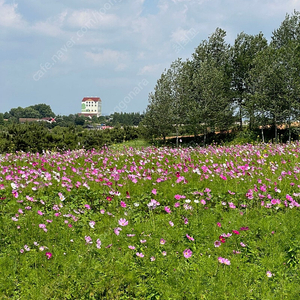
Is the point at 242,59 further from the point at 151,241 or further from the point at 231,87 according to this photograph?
the point at 151,241

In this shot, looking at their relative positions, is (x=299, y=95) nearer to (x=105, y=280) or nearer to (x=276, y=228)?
(x=276, y=228)

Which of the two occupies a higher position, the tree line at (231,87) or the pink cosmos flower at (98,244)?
the tree line at (231,87)

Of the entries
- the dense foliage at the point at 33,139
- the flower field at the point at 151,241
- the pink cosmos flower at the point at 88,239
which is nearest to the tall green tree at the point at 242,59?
the dense foliage at the point at 33,139

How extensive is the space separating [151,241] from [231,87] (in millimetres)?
36401

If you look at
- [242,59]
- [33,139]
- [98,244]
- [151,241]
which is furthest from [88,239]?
[242,59]

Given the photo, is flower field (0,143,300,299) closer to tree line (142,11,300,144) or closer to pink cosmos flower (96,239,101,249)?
pink cosmos flower (96,239,101,249)

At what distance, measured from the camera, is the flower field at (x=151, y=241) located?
3.44 m

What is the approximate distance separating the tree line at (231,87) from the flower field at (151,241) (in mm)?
23950

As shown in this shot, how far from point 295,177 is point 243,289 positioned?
4305 millimetres

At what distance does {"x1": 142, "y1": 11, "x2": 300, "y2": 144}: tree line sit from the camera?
27688 millimetres

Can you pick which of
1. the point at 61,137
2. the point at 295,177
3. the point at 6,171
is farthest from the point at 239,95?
the point at 6,171

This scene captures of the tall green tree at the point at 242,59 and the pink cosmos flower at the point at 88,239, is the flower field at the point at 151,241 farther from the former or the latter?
the tall green tree at the point at 242,59

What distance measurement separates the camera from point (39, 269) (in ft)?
12.3

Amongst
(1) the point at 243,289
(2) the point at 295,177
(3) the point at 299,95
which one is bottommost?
(1) the point at 243,289
